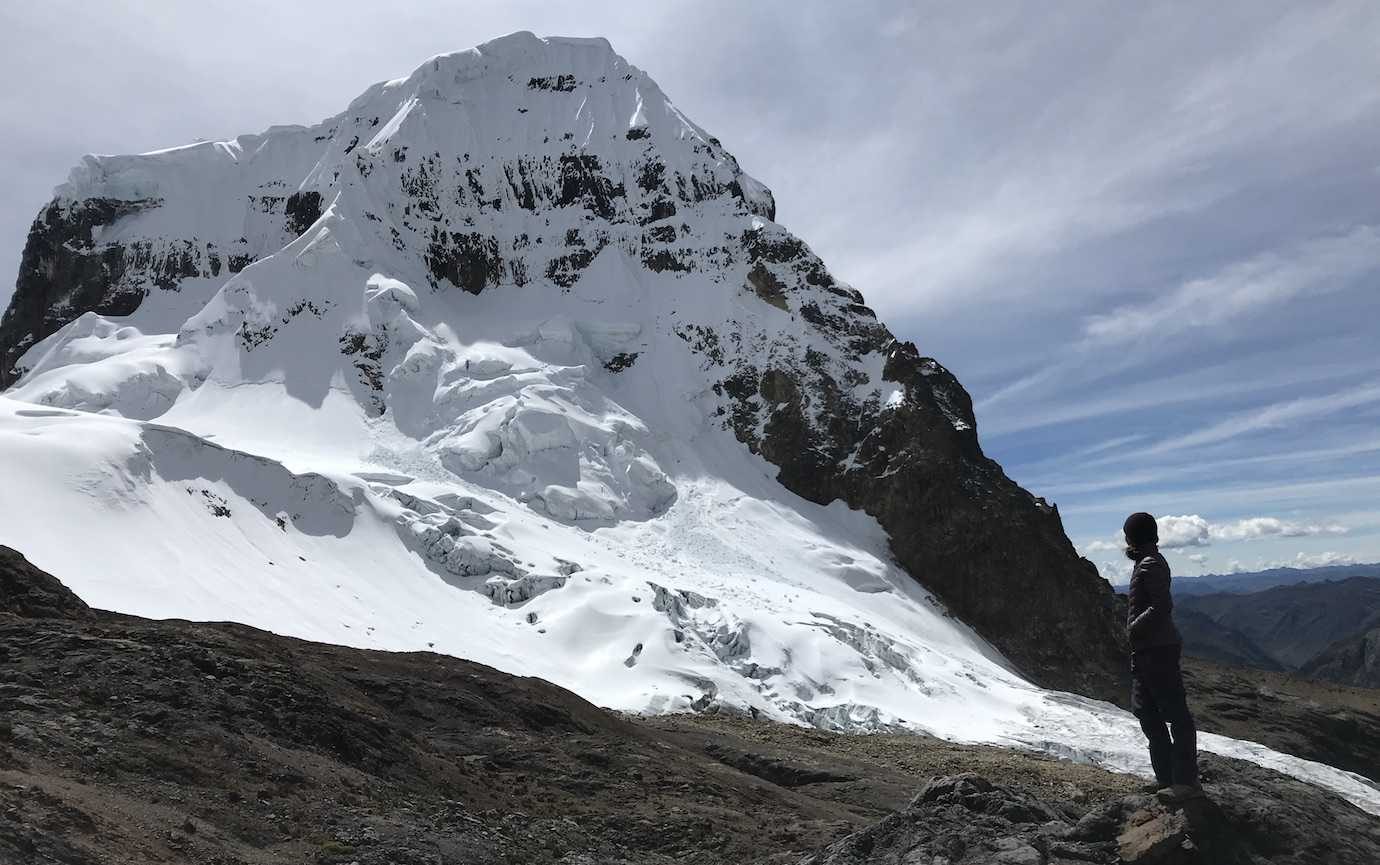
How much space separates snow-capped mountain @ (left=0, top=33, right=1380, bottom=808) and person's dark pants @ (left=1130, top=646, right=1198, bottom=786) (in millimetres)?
27874

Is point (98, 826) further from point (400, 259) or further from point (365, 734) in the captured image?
point (400, 259)

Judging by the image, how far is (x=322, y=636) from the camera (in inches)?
1348

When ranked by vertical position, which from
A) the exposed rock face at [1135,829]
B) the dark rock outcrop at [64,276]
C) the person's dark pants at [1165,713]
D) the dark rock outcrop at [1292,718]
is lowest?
the dark rock outcrop at [1292,718]

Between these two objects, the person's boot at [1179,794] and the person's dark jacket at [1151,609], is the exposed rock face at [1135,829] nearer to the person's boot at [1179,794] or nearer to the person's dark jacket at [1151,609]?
the person's boot at [1179,794]

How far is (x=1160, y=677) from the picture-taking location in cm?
784

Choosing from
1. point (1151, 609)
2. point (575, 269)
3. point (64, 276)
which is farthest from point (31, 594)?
point (64, 276)

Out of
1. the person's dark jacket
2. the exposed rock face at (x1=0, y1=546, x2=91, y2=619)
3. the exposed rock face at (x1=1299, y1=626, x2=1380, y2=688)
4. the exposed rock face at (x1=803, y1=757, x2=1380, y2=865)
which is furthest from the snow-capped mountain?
the exposed rock face at (x1=1299, y1=626, x2=1380, y2=688)

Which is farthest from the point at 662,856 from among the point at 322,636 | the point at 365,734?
the point at 322,636

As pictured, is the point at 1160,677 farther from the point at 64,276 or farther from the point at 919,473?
the point at 64,276

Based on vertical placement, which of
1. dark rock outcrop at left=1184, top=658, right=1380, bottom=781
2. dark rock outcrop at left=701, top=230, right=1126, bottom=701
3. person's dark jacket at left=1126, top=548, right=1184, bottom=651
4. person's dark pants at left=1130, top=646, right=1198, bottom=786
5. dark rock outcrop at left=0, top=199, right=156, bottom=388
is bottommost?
dark rock outcrop at left=1184, top=658, right=1380, bottom=781

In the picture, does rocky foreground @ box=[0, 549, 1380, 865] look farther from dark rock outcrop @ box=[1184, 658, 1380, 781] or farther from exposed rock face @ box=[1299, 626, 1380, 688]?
exposed rock face @ box=[1299, 626, 1380, 688]

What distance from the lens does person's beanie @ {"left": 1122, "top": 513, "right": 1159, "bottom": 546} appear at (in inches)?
326

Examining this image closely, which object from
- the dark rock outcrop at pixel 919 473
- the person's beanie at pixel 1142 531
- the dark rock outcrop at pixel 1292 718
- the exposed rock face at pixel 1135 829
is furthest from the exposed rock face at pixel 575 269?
the person's beanie at pixel 1142 531

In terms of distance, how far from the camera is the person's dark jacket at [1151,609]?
309 inches
